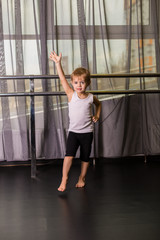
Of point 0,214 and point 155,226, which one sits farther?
point 0,214

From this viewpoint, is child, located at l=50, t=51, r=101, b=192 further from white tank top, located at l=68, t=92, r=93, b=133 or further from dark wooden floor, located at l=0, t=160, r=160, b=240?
dark wooden floor, located at l=0, t=160, r=160, b=240

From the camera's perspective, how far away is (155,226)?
1407 mm

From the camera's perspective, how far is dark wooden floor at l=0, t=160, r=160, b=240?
1345 millimetres

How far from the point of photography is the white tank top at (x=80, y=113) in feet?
6.49

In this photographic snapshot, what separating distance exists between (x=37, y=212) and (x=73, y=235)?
35cm

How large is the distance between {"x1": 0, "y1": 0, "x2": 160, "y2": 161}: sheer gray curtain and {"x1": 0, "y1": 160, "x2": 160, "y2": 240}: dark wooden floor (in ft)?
1.27

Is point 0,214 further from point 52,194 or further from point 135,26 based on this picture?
point 135,26

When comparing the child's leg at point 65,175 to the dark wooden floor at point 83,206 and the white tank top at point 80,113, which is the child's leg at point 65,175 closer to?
the dark wooden floor at point 83,206

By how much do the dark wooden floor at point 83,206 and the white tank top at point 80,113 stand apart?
0.41 meters

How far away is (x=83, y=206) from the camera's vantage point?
1687mm

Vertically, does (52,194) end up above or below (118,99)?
below

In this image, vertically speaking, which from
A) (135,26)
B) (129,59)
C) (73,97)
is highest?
(135,26)

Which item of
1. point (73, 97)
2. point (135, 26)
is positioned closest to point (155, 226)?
point (73, 97)

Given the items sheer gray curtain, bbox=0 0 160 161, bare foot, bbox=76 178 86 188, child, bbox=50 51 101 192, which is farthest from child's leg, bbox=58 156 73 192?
sheer gray curtain, bbox=0 0 160 161
